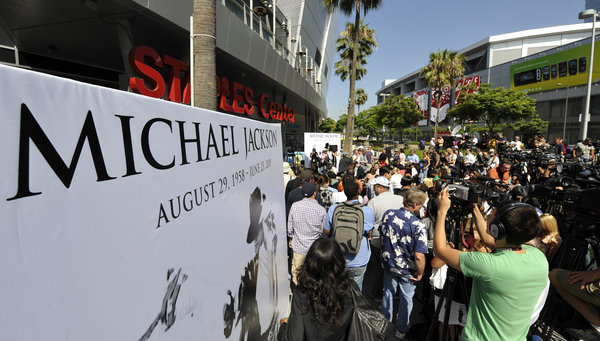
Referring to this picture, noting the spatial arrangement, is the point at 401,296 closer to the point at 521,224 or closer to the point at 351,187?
the point at 351,187

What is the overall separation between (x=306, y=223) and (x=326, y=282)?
2.00 metres

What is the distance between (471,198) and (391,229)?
110cm

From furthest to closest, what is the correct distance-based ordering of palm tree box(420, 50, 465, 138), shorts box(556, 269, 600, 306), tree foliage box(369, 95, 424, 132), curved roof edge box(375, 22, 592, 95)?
curved roof edge box(375, 22, 592, 95)
tree foliage box(369, 95, 424, 132)
palm tree box(420, 50, 465, 138)
shorts box(556, 269, 600, 306)

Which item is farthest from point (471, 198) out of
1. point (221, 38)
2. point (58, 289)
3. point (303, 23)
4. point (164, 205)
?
point (303, 23)

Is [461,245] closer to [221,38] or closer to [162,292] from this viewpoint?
[162,292]

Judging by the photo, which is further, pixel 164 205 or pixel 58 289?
pixel 164 205

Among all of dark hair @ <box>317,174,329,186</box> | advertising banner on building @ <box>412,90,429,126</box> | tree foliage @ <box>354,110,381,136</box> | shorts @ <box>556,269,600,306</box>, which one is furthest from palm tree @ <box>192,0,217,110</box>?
advertising banner on building @ <box>412,90,429,126</box>

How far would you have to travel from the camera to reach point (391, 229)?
342 cm

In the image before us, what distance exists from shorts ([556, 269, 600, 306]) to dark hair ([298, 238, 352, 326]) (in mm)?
1805

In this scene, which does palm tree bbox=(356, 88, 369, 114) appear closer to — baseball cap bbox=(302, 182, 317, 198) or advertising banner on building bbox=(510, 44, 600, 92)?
advertising banner on building bbox=(510, 44, 600, 92)

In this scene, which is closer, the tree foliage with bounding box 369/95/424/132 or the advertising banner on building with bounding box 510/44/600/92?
the advertising banner on building with bounding box 510/44/600/92

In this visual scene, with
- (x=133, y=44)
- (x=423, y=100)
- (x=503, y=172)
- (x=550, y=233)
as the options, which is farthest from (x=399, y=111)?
(x=550, y=233)

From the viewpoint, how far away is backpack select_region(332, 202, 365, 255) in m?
3.45

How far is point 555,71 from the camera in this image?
3909 cm
